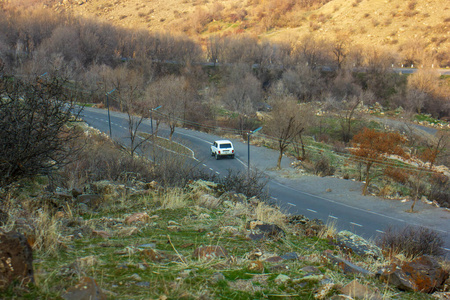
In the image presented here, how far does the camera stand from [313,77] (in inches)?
2215

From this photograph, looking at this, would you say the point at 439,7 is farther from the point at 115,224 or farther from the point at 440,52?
the point at 115,224

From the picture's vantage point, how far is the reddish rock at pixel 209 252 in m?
3.93

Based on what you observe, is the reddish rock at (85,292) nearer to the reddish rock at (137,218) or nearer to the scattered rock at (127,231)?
the scattered rock at (127,231)

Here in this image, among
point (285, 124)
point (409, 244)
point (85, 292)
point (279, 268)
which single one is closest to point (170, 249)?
point (279, 268)

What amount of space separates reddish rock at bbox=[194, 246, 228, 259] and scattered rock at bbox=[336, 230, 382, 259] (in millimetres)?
2131

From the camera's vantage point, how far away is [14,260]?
281cm

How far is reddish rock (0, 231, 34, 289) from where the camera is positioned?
2.76 m

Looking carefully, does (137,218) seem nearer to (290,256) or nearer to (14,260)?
(290,256)

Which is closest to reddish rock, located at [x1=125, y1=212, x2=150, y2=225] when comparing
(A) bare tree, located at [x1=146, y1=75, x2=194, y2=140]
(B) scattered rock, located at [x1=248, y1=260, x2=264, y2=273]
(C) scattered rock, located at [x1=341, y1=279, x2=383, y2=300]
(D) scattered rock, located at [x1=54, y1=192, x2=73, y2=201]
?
(D) scattered rock, located at [x1=54, y1=192, x2=73, y2=201]

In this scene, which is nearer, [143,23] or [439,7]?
[439,7]

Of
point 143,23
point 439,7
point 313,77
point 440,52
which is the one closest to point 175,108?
point 313,77

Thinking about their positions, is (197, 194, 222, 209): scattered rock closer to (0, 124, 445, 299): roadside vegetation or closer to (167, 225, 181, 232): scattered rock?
(0, 124, 445, 299): roadside vegetation

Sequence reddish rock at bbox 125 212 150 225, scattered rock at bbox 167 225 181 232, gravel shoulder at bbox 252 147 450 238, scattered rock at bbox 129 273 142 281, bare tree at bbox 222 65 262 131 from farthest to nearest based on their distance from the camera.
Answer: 1. bare tree at bbox 222 65 262 131
2. gravel shoulder at bbox 252 147 450 238
3. reddish rock at bbox 125 212 150 225
4. scattered rock at bbox 167 225 181 232
5. scattered rock at bbox 129 273 142 281

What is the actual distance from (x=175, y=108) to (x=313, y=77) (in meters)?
25.5
